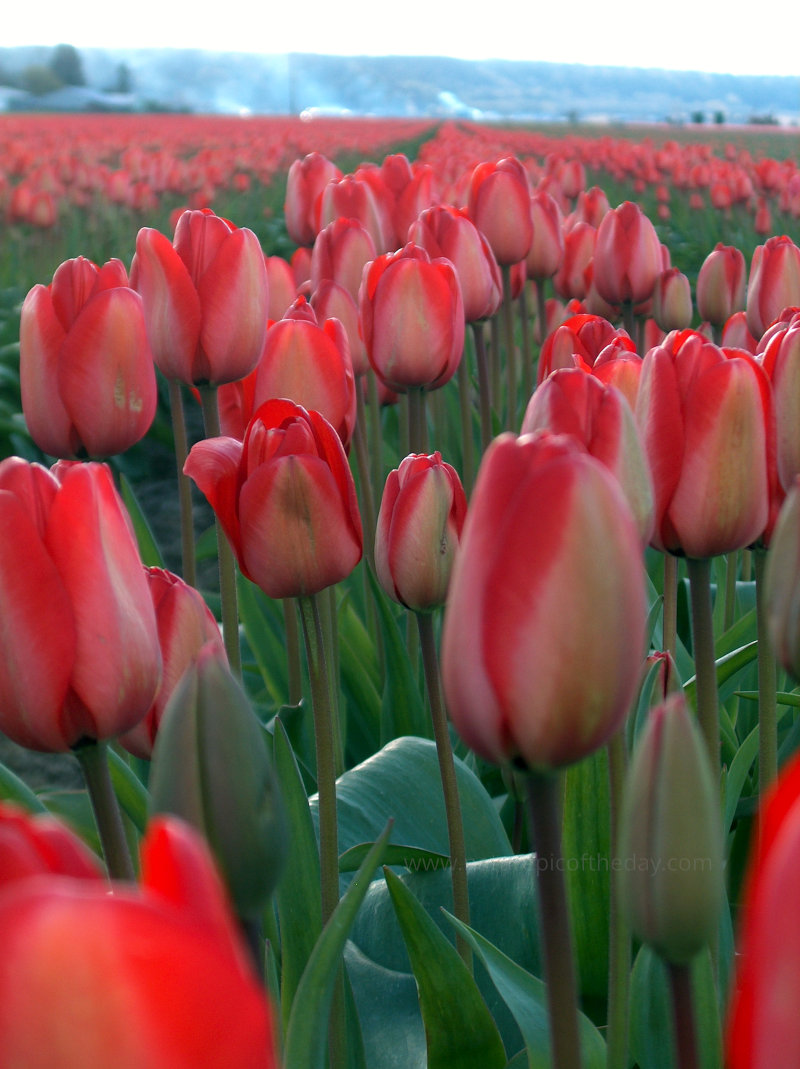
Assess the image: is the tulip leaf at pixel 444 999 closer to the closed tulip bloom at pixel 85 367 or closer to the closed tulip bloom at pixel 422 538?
the closed tulip bloom at pixel 422 538

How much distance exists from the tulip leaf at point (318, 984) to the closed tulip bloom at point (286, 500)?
1.07ft

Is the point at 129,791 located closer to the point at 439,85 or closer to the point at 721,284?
the point at 721,284

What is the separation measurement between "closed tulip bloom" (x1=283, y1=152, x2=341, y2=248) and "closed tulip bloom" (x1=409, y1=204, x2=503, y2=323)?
2.08 feet

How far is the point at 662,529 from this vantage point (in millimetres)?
830

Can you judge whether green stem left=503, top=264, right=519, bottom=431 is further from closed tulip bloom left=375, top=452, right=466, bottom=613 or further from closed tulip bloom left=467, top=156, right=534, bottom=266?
closed tulip bloom left=375, top=452, right=466, bottom=613

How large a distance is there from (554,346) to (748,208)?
20.4ft

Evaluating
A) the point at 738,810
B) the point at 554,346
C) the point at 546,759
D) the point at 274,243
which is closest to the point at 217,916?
the point at 546,759

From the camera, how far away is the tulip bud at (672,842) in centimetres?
45

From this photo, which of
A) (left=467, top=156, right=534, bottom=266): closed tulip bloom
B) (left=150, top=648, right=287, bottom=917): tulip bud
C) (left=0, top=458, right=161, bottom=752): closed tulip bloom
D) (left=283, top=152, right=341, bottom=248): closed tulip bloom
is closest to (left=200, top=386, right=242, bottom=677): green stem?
(left=0, top=458, right=161, bottom=752): closed tulip bloom

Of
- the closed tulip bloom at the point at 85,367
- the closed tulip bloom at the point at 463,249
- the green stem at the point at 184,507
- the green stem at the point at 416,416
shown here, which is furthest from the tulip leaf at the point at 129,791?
the closed tulip bloom at the point at 463,249

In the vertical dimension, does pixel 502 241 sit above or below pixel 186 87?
below

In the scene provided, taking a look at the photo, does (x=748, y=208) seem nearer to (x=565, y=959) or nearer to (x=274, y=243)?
(x=274, y=243)

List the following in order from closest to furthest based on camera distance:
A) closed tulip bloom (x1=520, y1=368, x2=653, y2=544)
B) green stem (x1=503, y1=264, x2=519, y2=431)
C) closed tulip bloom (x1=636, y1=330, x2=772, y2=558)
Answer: closed tulip bloom (x1=520, y1=368, x2=653, y2=544), closed tulip bloom (x1=636, y1=330, x2=772, y2=558), green stem (x1=503, y1=264, x2=519, y2=431)

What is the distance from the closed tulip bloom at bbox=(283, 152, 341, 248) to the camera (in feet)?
7.91
